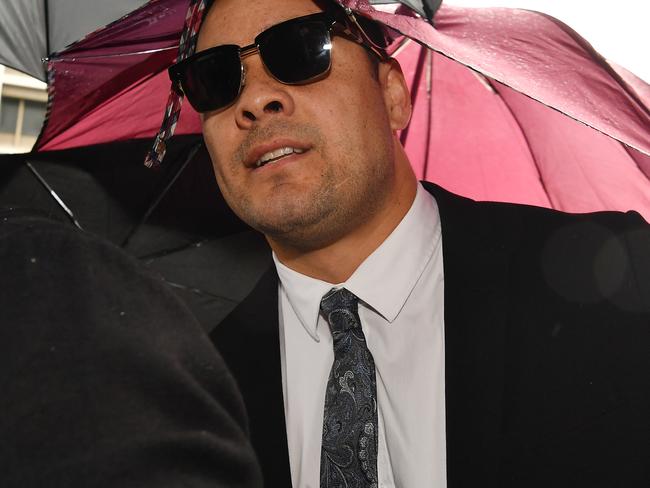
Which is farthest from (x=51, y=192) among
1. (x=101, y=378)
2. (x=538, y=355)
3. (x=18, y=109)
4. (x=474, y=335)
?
(x=18, y=109)

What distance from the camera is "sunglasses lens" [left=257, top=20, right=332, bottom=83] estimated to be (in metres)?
2.22

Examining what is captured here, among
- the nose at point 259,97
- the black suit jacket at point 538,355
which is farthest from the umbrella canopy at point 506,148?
the nose at point 259,97

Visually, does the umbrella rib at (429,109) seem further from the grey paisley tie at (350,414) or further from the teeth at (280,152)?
the grey paisley tie at (350,414)

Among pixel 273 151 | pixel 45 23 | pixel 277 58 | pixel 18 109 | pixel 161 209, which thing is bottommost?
pixel 18 109

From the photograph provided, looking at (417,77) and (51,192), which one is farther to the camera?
(51,192)

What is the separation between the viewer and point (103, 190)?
3.43 meters

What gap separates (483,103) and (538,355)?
4.90 ft

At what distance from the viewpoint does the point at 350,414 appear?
6.73 feet

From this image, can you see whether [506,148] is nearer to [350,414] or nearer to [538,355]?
[538,355]

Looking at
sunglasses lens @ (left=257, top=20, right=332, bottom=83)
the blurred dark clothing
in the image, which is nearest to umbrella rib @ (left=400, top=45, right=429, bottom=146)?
sunglasses lens @ (left=257, top=20, right=332, bottom=83)

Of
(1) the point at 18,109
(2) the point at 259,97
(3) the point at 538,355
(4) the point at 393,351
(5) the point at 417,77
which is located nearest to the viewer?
(3) the point at 538,355

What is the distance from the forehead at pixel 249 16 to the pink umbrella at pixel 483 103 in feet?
0.69

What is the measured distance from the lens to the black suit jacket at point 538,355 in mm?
1770

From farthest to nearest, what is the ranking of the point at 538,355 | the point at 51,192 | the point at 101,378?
the point at 51,192
the point at 538,355
the point at 101,378
